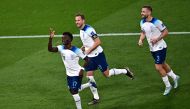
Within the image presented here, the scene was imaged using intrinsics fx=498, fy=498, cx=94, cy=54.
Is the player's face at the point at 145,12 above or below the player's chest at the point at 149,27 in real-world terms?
above

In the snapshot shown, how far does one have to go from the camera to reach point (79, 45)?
761 inches

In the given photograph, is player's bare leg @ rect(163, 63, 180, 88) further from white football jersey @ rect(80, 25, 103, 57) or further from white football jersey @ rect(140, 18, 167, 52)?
white football jersey @ rect(80, 25, 103, 57)

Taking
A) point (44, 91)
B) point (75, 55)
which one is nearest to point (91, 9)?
point (44, 91)

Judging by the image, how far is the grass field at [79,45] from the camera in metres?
15.1

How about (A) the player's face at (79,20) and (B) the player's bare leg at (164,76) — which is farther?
(B) the player's bare leg at (164,76)

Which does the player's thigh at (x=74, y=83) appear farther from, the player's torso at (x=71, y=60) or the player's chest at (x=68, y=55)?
the player's chest at (x=68, y=55)

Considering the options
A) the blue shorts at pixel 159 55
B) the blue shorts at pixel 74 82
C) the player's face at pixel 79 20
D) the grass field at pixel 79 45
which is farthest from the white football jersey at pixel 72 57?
the blue shorts at pixel 159 55

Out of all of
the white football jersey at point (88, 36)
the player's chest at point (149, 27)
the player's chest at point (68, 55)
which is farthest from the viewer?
the player's chest at point (149, 27)

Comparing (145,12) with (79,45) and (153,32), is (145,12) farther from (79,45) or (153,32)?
(79,45)

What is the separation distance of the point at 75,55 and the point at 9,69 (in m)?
4.93

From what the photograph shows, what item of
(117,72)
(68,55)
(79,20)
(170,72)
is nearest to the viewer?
(68,55)

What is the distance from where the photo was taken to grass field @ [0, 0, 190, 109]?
15109 mm

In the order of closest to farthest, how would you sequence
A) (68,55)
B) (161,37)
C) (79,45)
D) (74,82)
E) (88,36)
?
(68,55) < (74,82) < (88,36) < (161,37) < (79,45)

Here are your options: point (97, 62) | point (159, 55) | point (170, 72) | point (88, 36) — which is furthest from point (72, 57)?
point (170, 72)
